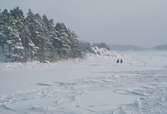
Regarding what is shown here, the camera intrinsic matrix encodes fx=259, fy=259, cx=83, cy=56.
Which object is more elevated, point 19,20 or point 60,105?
point 19,20

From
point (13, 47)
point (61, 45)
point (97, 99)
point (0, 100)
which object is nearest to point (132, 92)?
point (97, 99)

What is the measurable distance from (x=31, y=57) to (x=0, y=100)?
28952mm

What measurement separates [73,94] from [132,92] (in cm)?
298

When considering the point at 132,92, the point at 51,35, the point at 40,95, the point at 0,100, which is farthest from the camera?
the point at 51,35

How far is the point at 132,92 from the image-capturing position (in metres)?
13.0

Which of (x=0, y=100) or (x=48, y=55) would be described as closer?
(x=0, y=100)

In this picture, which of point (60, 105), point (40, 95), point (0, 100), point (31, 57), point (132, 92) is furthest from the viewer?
point (31, 57)

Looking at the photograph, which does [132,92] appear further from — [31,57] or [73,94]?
[31,57]

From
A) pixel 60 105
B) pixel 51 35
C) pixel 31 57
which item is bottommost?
pixel 60 105

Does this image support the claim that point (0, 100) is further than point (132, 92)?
No

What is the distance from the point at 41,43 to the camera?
137 feet

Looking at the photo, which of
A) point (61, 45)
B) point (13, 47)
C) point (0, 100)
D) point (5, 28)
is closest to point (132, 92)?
point (0, 100)

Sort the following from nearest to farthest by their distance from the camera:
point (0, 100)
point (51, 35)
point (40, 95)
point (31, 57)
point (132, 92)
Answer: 1. point (0, 100)
2. point (40, 95)
3. point (132, 92)
4. point (31, 57)
5. point (51, 35)

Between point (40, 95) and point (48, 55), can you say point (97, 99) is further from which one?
point (48, 55)
